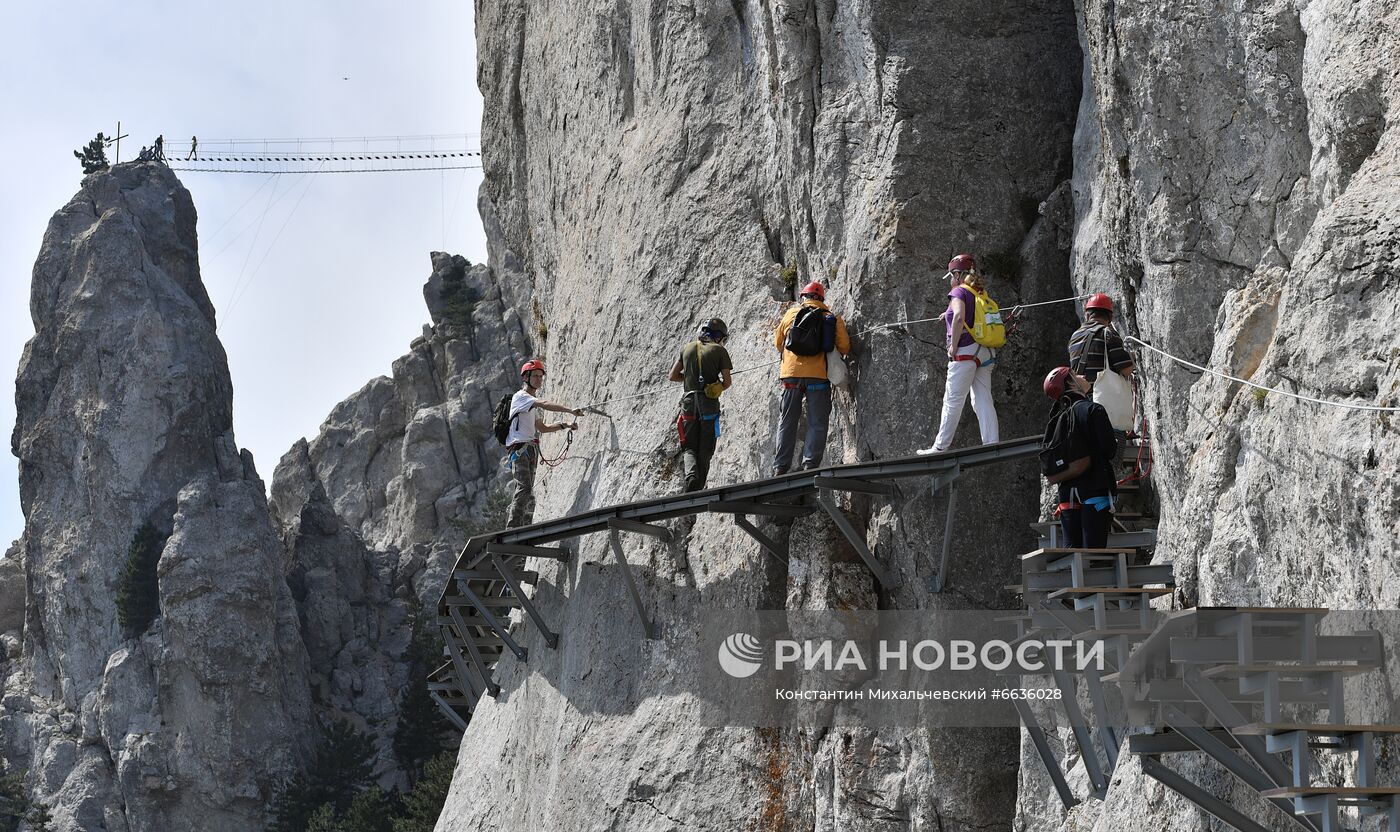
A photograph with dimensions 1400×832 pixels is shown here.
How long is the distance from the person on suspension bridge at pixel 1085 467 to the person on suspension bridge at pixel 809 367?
5.62 meters

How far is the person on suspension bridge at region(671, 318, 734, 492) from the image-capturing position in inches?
848

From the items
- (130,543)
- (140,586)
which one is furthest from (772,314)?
(130,543)

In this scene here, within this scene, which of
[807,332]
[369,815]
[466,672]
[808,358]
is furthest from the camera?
[369,815]

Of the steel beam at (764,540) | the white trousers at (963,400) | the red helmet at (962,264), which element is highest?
the red helmet at (962,264)

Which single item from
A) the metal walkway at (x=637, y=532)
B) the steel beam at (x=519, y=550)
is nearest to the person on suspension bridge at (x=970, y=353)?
the metal walkway at (x=637, y=532)

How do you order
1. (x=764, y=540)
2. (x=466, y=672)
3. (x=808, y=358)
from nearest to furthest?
1. (x=808, y=358)
2. (x=764, y=540)
3. (x=466, y=672)

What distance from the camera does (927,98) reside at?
2094 cm

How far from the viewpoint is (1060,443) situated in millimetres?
14578

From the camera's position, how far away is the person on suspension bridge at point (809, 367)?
19.9 metres

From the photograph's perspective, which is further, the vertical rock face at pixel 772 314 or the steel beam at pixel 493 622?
the steel beam at pixel 493 622

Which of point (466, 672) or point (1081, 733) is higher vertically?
point (466, 672)

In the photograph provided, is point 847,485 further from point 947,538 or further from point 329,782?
point 329,782

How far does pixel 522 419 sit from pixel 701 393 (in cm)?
452

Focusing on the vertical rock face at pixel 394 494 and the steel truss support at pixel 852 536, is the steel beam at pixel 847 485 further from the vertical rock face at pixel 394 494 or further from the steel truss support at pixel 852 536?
the vertical rock face at pixel 394 494
